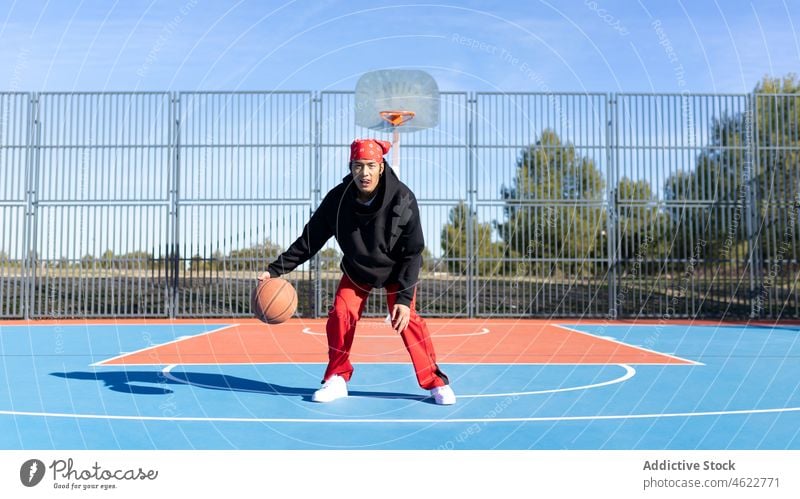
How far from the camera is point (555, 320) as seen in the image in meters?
18.7

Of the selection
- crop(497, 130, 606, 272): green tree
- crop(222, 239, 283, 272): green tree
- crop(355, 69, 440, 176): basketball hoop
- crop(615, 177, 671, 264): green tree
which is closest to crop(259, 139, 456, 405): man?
crop(355, 69, 440, 176): basketball hoop

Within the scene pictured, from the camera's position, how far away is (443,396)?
19.6 feet

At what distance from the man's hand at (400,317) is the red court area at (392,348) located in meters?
3.53

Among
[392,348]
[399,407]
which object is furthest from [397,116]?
[399,407]

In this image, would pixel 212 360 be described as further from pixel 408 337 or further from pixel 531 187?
pixel 531 187

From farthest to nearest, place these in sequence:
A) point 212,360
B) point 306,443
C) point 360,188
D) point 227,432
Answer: point 212,360, point 360,188, point 227,432, point 306,443

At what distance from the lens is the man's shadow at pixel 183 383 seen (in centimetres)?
652

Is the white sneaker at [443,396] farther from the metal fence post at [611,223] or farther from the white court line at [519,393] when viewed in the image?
the metal fence post at [611,223]

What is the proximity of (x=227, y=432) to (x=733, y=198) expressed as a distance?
55.5 ft

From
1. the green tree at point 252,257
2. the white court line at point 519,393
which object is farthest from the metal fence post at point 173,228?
the white court line at point 519,393

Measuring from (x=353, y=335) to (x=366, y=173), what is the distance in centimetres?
140

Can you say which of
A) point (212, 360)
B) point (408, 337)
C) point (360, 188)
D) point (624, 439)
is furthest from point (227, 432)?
point (212, 360)

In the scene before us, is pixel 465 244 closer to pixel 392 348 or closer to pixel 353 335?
pixel 392 348

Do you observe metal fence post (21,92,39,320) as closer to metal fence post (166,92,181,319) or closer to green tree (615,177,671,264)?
metal fence post (166,92,181,319)
